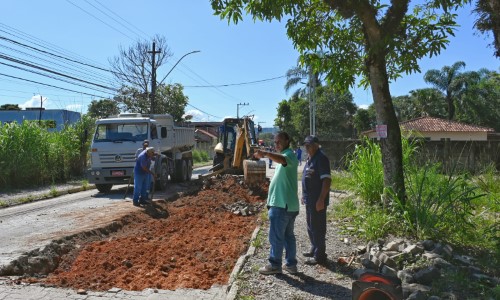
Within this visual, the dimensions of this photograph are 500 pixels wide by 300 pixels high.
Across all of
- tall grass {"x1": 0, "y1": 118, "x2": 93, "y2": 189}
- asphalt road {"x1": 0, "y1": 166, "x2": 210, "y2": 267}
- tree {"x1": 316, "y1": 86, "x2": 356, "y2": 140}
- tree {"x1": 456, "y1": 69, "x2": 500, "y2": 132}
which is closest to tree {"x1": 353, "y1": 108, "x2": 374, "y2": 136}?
tree {"x1": 316, "y1": 86, "x2": 356, "y2": 140}

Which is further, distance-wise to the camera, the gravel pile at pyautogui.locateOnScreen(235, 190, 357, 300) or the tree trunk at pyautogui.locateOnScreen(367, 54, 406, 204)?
the tree trunk at pyautogui.locateOnScreen(367, 54, 406, 204)

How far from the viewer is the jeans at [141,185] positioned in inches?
521

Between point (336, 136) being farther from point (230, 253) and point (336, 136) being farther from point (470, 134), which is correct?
point (230, 253)

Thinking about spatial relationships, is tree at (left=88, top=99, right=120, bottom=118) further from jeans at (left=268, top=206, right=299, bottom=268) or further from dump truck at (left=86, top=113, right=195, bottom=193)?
jeans at (left=268, top=206, right=299, bottom=268)

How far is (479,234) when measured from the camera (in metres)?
7.20


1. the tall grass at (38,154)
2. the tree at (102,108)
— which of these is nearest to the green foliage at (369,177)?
the tall grass at (38,154)

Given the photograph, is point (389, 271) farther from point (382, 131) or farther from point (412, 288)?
point (382, 131)

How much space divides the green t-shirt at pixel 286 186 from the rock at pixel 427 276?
1.60 meters

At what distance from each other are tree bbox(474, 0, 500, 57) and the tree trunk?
1.54 meters

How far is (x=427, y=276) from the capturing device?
5.25 meters

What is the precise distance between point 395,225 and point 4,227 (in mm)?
8054

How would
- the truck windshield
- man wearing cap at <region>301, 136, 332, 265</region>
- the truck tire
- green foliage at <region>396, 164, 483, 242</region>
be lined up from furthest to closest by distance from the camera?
the truck tire → the truck windshield → green foliage at <region>396, 164, 483, 242</region> → man wearing cap at <region>301, 136, 332, 265</region>

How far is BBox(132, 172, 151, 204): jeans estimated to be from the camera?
521 inches

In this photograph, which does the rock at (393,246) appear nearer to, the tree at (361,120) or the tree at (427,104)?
the tree at (361,120)
